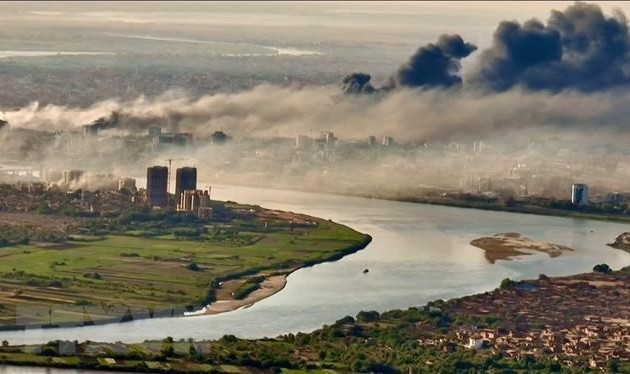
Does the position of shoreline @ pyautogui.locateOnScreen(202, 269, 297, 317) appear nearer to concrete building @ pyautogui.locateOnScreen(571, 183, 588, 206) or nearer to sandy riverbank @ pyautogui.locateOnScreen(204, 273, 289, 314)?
sandy riverbank @ pyautogui.locateOnScreen(204, 273, 289, 314)

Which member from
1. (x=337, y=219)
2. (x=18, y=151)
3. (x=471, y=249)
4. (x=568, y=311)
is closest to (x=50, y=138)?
(x=18, y=151)

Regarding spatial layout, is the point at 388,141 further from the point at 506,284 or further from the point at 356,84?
the point at 506,284

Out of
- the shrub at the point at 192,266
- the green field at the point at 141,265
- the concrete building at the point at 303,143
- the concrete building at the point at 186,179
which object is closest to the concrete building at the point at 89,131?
the concrete building at the point at 186,179

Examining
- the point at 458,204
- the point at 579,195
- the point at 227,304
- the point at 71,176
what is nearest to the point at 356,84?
the point at 458,204

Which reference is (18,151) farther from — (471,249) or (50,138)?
(471,249)

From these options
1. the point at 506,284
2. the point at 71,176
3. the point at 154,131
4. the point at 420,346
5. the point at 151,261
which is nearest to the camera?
the point at 420,346

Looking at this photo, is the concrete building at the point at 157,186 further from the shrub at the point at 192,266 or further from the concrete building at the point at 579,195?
the concrete building at the point at 579,195
